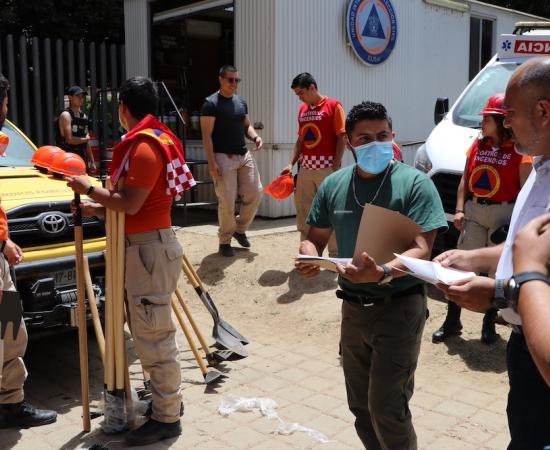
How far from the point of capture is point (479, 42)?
532 inches

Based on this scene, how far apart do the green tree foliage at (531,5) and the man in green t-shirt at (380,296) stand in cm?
2124

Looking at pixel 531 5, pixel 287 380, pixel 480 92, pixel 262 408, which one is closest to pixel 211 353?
pixel 287 380

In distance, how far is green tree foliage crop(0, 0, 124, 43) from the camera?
16.2 m

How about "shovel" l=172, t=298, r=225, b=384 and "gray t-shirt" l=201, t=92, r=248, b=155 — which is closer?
"shovel" l=172, t=298, r=225, b=384

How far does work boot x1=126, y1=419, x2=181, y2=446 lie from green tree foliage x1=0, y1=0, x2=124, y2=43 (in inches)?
573

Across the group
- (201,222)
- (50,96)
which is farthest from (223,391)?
(50,96)

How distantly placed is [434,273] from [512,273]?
0.31 m

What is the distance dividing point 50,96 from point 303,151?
250 inches

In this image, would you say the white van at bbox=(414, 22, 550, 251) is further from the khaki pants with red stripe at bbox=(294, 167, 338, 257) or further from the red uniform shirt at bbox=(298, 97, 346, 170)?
the khaki pants with red stripe at bbox=(294, 167, 338, 257)

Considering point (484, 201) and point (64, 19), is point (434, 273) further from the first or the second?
point (64, 19)

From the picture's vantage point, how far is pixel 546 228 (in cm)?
157

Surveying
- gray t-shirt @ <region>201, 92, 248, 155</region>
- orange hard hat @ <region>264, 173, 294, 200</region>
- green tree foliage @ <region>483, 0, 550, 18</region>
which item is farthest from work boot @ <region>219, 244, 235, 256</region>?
green tree foliage @ <region>483, 0, 550, 18</region>

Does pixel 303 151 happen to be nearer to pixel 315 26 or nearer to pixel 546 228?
pixel 315 26

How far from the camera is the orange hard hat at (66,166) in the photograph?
364 cm
